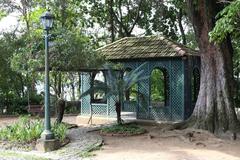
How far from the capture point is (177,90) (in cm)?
1816

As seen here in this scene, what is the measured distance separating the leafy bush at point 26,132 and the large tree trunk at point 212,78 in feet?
16.3

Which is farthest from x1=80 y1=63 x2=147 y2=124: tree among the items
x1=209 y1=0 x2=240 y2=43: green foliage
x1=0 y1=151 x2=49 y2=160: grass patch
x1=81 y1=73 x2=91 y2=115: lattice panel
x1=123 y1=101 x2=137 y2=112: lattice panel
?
x1=209 y1=0 x2=240 y2=43: green foliage

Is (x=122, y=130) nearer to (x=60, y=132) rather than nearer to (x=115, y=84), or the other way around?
(x=115, y=84)

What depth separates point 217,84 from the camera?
1515cm

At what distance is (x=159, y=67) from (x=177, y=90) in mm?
1480

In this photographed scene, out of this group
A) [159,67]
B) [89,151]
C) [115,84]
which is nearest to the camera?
[89,151]

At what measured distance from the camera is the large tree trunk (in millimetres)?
14875

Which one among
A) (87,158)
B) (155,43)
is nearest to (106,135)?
(87,158)

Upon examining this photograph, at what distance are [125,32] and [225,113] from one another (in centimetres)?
1667

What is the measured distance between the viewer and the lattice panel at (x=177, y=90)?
1797cm

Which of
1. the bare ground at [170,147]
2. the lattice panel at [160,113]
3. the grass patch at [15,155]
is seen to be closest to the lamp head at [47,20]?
the grass patch at [15,155]

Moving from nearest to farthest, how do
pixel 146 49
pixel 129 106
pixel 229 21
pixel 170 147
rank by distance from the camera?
1. pixel 229 21
2. pixel 170 147
3. pixel 146 49
4. pixel 129 106

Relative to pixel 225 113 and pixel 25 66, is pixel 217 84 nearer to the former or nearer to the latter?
pixel 225 113

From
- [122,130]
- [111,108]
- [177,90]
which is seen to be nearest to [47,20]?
[122,130]
